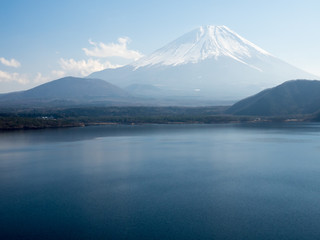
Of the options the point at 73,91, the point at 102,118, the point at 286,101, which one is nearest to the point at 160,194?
the point at 102,118

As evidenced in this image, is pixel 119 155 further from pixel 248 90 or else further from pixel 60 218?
pixel 248 90

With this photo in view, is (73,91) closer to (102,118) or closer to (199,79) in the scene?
(199,79)

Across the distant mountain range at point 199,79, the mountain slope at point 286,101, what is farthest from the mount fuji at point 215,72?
the mountain slope at point 286,101

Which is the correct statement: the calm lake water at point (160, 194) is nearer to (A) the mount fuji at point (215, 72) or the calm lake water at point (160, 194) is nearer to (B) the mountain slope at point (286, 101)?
(B) the mountain slope at point (286, 101)

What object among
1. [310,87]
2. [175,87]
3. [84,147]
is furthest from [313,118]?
[175,87]

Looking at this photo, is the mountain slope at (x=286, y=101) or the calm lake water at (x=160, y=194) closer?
the calm lake water at (x=160, y=194)

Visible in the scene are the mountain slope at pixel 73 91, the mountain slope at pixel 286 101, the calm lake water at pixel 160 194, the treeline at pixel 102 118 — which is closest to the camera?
the calm lake water at pixel 160 194

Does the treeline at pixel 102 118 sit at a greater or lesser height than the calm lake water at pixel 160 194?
greater
